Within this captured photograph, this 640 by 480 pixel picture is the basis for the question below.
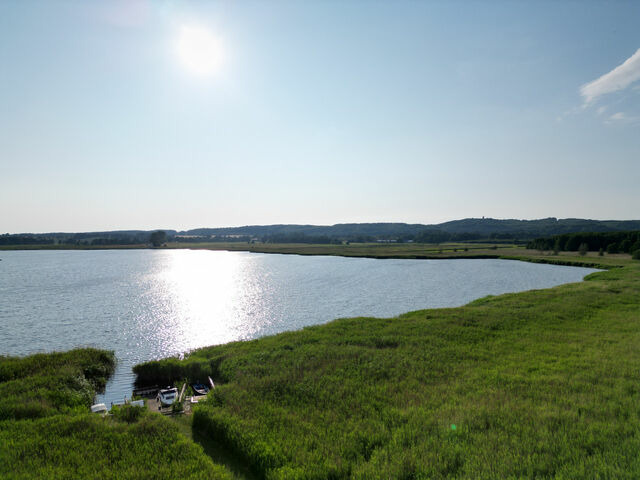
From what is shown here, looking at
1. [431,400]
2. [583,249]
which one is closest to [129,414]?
[431,400]

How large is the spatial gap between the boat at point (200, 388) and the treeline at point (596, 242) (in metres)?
136

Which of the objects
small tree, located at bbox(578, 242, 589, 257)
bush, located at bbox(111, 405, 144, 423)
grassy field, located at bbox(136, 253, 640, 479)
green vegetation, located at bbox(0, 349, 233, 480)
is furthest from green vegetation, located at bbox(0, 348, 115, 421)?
small tree, located at bbox(578, 242, 589, 257)

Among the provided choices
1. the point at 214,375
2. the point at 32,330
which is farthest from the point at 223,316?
the point at 214,375

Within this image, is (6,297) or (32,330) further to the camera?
(6,297)

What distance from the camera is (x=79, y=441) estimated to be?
13.8 meters

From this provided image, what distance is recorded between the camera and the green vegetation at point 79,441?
11.8m

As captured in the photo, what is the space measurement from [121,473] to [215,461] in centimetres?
323

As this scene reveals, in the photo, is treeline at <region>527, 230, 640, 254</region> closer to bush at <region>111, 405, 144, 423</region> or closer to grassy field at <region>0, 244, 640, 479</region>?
grassy field at <region>0, 244, 640, 479</region>

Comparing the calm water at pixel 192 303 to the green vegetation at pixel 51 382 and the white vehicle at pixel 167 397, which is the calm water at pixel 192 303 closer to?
the green vegetation at pixel 51 382

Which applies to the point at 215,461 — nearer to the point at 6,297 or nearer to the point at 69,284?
the point at 6,297

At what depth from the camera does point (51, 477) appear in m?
11.3

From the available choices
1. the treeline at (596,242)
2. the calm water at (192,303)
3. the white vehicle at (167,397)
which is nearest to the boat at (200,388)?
the white vehicle at (167,397)

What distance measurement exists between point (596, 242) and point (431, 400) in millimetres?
151669

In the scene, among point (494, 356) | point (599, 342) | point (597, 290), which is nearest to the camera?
point (494, 356)
